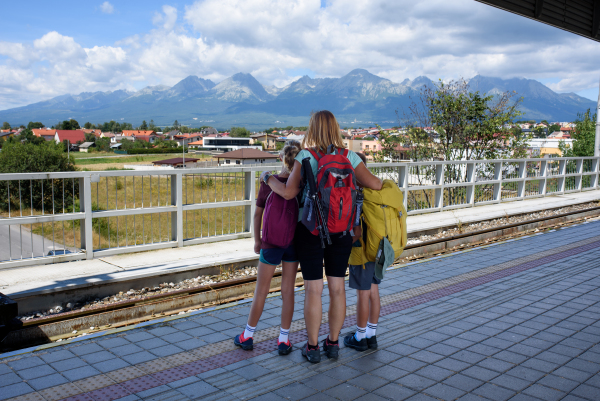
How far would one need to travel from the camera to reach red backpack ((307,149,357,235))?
3678 millimetres

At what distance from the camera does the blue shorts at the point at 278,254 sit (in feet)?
13.0

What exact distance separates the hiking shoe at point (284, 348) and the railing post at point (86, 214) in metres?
4.04

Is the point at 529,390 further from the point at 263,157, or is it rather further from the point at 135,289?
the point at 263,157

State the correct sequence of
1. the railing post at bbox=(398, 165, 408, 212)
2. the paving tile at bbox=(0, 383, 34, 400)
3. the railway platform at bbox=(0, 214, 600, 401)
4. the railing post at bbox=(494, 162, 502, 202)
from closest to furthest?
1. the paving tile at bbox=(0, 383, 34, 400)
2. the railway platform at bbox=(0, 214, 600, 401)
3. the railing post at bbox=(398, 165, 408, 212)
4. the railing post at bbox=(494, 162, 502, 202)

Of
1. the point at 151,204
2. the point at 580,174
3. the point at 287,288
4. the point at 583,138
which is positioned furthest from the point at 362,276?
the point at 583,138

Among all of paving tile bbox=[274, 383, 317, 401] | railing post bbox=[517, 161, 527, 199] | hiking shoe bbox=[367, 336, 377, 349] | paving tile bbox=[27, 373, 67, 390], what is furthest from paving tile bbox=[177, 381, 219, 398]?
railing post bbox=[517, 161, 527, 199]

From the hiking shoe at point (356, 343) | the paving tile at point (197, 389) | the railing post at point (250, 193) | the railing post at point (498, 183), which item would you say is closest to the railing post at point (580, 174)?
the railing post at point (498, 183)

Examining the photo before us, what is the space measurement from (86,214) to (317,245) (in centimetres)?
447

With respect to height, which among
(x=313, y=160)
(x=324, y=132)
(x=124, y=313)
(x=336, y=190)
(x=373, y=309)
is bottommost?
(x=124, y=313)

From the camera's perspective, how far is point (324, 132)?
3.78m

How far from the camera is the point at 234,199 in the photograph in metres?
8.90

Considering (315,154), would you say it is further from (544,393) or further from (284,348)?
(544,393)

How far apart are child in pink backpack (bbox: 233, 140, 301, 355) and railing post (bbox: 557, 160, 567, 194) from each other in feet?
53.6

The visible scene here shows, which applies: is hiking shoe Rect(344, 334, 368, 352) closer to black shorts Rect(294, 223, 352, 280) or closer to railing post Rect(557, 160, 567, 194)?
black shorts Rect(294, 223, 352, 280)
